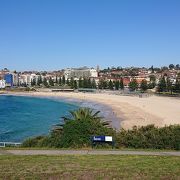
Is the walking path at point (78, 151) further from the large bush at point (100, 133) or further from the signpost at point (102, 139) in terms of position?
the large bush at point (100, 133)

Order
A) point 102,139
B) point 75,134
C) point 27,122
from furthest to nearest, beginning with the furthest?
point 27,122
point 75,134
point 102,139

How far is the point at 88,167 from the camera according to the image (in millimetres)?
11469

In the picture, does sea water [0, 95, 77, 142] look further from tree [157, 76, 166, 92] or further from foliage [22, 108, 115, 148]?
tree [157, 76, 166, 92]

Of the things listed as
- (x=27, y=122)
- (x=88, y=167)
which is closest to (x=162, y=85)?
(x=27, y=122)

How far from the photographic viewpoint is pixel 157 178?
33.4 feet

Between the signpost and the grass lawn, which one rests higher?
the grass lawn

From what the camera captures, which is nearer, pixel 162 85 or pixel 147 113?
pixel 147 113

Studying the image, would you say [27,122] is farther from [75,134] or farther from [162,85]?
[162,85]

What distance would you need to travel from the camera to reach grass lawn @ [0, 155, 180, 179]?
10.4 meters

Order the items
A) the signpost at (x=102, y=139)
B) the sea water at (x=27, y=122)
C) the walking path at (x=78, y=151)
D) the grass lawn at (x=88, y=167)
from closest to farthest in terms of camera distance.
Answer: the grass lawn at (x=88, y=167), the walking path at (x=78, y=151), the signpost at (x=102, y=139), the sea water at (x=27, y=122)

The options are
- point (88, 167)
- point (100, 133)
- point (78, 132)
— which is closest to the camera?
point (88, 167)

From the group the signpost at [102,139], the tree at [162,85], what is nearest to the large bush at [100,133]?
the signpost at [102,139]

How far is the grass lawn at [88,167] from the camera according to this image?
34.3ft

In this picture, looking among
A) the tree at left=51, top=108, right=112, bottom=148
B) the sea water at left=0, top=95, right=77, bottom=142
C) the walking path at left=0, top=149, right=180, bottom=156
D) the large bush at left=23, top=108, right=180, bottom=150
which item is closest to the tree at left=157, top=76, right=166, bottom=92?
the sea water at left=0, top=95, right=77, bottom=142
